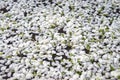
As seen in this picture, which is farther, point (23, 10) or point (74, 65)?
point (23, 10)

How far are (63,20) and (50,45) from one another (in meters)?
0.98

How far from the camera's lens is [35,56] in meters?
3.78

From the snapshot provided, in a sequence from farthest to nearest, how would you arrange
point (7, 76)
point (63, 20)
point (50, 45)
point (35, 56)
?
point (63, 20) → point (50, 45) → point (35, 56) → point (7, 76)

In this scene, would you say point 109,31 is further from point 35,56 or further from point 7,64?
point 7,64

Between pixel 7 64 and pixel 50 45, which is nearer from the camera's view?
pixel 7 64

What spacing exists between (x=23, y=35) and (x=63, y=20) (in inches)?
42.1

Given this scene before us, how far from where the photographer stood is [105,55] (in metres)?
3.70

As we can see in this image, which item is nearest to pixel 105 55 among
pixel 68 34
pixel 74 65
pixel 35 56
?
pixel 74 65

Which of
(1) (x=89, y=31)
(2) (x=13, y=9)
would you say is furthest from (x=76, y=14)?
(2) (x=13, y=9)

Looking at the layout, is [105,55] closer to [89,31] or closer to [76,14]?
[89,31]

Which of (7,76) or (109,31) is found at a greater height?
(109,31)

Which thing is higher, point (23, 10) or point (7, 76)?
point (23, 10)

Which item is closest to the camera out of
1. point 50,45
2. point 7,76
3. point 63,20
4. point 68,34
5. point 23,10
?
point 7,76

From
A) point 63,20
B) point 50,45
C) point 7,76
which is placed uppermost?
point 63,20
